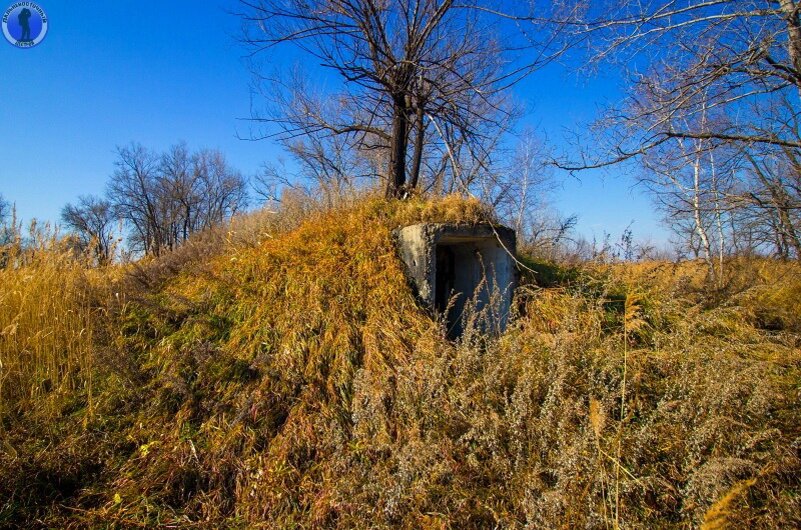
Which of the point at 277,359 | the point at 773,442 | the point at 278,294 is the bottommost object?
the point at 773,442

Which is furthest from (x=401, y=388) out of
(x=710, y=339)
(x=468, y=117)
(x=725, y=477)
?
(x=468, y=117)

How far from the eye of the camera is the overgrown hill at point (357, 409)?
2283 millimetres

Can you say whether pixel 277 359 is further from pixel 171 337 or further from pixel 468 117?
pixel 468 117

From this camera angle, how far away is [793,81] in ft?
13.6

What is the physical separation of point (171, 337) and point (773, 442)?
4427mm

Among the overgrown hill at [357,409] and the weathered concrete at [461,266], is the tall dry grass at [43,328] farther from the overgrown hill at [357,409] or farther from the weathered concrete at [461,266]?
the weathered concrete at [461,266]

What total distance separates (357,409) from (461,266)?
262cm

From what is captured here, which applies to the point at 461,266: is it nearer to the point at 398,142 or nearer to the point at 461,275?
the point at 461,275

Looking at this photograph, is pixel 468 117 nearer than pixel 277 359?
No

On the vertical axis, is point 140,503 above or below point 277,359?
below

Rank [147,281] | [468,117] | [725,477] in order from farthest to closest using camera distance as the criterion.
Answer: [468,117], [147,281], [725,477]

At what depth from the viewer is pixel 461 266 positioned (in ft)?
16.5

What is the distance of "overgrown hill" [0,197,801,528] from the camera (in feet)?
7.49

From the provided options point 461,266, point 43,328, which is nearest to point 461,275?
point 461,266
